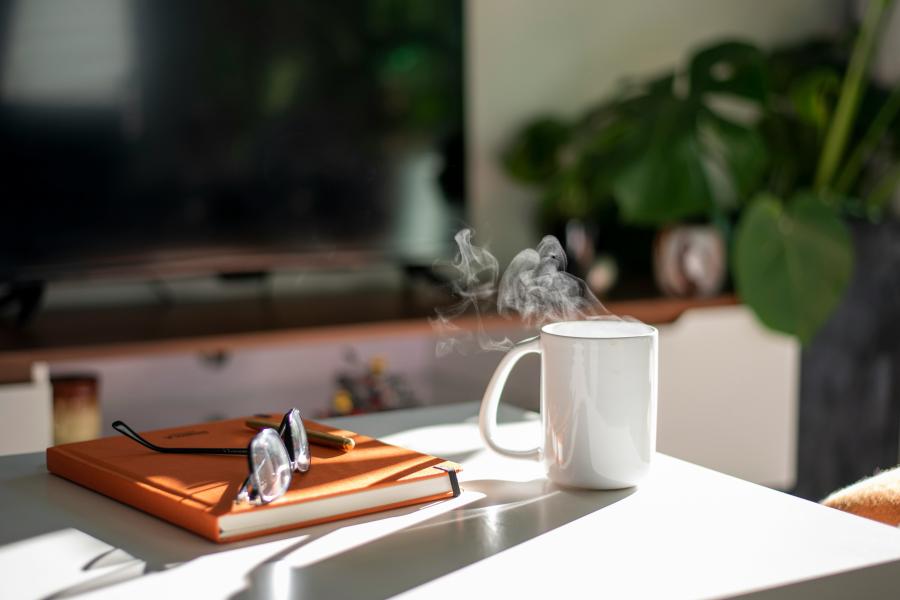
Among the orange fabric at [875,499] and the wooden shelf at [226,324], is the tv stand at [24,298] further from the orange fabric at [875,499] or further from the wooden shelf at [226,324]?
the orange fabric at [875,499]

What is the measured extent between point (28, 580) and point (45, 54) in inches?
61.4

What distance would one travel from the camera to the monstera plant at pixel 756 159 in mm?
2006

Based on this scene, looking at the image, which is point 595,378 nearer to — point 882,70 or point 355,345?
point 355,345

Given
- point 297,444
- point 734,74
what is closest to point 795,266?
point 734,74

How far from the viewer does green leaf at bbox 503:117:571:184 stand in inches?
95.4

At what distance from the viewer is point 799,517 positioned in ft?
2.28

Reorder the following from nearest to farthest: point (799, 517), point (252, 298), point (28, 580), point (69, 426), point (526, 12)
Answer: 1. point (28, 580)
2. point (799, 517)
3. point (69, 426)
4. point (252, 298)
5. point (526, 12)

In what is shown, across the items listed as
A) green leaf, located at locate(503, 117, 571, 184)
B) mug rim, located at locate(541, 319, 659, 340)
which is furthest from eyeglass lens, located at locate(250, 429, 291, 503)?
green leaf, located at locate(503, 117, 571, 184)

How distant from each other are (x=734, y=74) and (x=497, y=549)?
1.76 metres

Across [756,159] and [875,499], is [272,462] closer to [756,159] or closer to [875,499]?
[875,499]

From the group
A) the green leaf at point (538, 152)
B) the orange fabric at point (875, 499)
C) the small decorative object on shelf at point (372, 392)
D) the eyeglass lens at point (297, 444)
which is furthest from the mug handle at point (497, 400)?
the green leaf at point (538, 152)

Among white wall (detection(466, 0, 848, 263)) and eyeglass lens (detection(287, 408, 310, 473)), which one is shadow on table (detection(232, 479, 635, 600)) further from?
white wall (detection(466, 0, 848, 263))

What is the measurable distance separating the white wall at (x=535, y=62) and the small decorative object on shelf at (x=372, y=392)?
45 cm

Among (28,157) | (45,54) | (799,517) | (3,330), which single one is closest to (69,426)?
(3,330)
